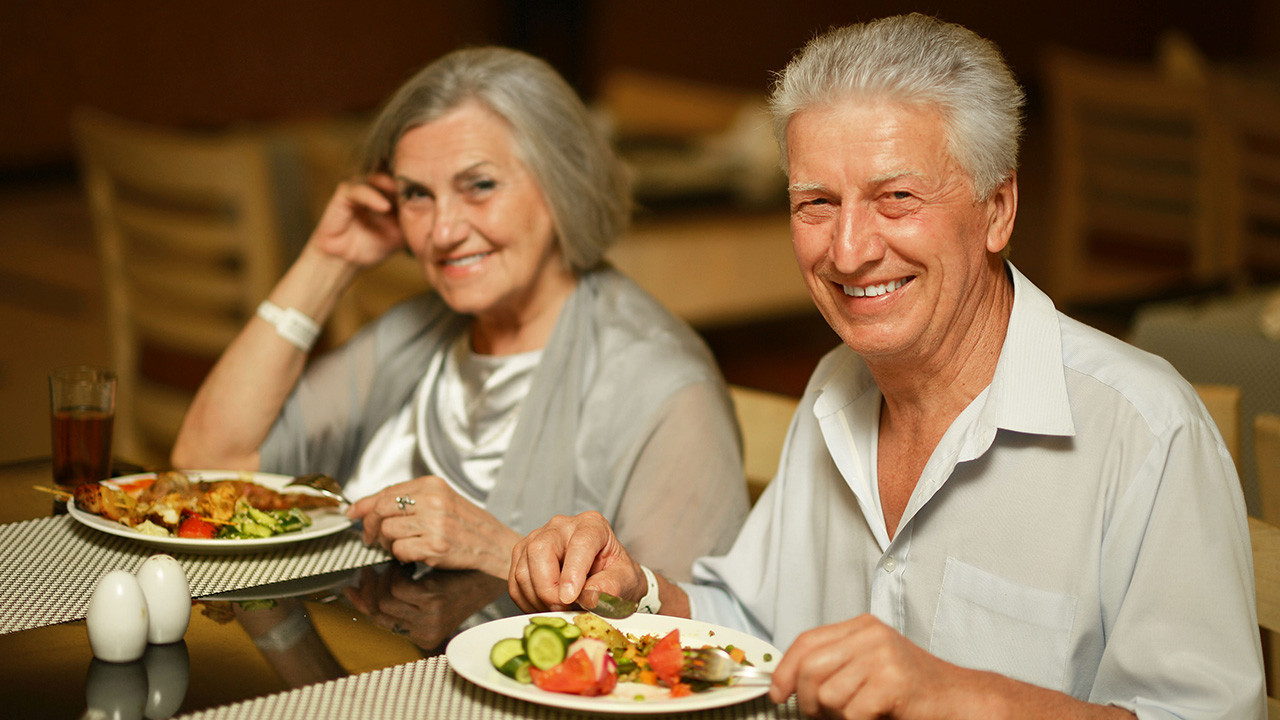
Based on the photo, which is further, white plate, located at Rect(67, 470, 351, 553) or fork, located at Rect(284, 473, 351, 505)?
fork, located at Rect(284, 473, 351, 505)

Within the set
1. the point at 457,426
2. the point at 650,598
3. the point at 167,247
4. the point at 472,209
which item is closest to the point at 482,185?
the point at 472,209

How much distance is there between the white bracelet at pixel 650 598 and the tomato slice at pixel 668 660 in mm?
272

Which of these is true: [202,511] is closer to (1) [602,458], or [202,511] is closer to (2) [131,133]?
(1) [602,458]

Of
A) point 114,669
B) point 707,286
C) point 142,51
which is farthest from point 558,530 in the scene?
point 142,51

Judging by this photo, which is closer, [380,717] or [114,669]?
[380,717]

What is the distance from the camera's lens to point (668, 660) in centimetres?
111

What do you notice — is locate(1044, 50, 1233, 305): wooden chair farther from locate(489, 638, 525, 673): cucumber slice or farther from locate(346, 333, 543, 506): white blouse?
locate(489, 638, 525, 673): cucumber slice

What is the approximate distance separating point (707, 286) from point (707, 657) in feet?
10.3

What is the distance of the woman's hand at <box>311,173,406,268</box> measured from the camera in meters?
2.10

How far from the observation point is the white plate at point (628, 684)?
1.04 meters

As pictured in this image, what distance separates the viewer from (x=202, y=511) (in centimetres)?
157

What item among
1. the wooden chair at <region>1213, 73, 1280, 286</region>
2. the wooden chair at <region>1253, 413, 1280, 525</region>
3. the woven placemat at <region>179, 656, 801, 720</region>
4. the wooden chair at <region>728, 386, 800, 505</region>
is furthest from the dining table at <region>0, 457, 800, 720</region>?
the wooden chair at <region>1213, 73, 1280, 286</region>

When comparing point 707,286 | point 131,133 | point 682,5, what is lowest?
point 707,286

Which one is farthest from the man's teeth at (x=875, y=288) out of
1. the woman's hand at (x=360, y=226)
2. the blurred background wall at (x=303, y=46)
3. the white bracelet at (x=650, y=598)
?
the blurred background wall at (x=303, y=46)
